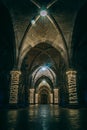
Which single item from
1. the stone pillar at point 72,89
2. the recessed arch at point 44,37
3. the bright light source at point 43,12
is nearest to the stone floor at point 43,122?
the stone pillar at point 72,89

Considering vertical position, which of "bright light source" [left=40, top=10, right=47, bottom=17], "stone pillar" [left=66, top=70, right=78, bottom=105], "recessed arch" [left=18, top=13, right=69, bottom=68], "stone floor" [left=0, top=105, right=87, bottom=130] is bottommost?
"stone floor" [left=0, top=105, right=87, bottom=130]

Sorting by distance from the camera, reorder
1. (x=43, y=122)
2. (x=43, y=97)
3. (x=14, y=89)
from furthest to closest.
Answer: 1. (x=43, y=97)
2. (x=14, y=89)
3. (x=43, y=122)

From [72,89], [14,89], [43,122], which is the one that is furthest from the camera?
[14,89]

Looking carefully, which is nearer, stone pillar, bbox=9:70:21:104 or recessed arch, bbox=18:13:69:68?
stone pillar, bbox=9:70:21:104

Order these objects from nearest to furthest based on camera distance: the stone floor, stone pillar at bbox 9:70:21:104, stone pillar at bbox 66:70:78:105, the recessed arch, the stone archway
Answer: the stone floor < stone pillar at bbox 66:70:78:105 < stone pillar at bbox 9:70:21:104 < the recessed arch < the stone archway

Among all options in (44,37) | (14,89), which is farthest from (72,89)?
(44,37)

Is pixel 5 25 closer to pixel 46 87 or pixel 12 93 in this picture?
pixel 12 93

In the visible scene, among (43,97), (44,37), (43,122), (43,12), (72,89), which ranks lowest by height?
(43,122)

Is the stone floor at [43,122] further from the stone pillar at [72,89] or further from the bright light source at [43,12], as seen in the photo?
the bright light source at [43,12]

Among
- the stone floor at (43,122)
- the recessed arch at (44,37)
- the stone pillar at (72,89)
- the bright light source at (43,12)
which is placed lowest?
the stone floor at (43,122)

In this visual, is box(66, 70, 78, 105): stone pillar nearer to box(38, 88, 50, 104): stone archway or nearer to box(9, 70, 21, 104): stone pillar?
box(9, 70, 21, 104): stone pillar

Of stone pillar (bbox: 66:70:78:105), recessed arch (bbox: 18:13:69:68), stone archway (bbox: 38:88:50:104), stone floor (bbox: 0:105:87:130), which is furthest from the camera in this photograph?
stone archway (bbox: 38:88:50:104)

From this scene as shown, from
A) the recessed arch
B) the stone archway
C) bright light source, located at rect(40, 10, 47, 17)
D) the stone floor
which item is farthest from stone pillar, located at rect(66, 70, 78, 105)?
the stone archway

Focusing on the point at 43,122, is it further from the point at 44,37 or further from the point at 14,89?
the point at 44,37
